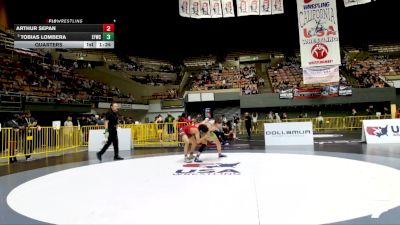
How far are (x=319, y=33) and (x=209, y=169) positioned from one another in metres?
9.65

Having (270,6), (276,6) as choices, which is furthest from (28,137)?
(276,6)

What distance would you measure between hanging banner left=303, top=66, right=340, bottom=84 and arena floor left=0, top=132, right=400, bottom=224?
760 cm

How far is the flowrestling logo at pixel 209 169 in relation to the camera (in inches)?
264

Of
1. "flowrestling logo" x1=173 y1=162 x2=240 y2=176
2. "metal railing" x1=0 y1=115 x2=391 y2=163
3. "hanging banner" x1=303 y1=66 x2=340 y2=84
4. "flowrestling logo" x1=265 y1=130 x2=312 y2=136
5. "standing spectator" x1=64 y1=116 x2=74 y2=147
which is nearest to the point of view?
"flowrestling logo" x1=173 y1=162 x2=240 y2=176

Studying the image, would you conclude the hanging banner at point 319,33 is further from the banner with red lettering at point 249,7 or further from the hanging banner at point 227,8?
the hanging banner at point 227,8

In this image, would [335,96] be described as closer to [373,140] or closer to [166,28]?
[373,140]

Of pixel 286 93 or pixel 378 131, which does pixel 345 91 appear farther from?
pixel 378 131

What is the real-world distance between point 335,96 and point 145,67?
22262 millimetres

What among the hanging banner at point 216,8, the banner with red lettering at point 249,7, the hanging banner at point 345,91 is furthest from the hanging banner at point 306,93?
the hanging banner at point 216,8

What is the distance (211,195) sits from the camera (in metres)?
4.67

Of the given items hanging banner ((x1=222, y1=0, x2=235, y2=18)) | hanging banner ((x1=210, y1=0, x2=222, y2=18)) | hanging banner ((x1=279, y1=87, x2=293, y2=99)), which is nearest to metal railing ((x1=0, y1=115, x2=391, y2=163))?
hanging banner ((x1=210, y1=0, x2=222, y2=18))

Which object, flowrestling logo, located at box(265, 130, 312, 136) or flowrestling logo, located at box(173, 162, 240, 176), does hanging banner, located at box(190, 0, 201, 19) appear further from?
flowrestling logo, located at box(173, 162, 240, 176)

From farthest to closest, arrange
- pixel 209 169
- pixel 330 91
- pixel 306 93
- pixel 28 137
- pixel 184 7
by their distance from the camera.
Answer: pixel 306 93, pixel 330 91, pixel 184 7, pixel 28 137, pixel 209 169

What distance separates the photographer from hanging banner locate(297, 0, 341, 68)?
14.0 m
